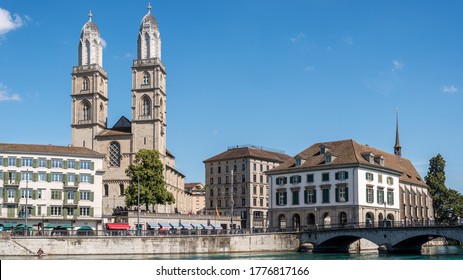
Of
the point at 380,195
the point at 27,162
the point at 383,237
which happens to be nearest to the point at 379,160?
the point at 380,195

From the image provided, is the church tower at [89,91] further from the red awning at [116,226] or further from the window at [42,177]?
the red awning at [116,226]

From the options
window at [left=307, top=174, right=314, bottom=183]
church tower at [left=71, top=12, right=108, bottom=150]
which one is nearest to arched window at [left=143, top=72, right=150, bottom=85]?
church tower at [left=71, top=12, right=108, bottom=150]

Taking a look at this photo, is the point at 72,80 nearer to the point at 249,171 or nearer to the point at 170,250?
the point at 249,171

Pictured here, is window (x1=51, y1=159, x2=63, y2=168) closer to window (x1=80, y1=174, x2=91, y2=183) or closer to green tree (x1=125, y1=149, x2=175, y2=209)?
window (x1=80, y1=174, x2=91, y2=183)

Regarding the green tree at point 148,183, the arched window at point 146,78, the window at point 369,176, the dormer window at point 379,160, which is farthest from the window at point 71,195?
the dormer window at point 379,160

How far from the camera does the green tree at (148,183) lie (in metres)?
Answer: 95.7

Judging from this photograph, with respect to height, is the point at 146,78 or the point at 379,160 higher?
the point at 146,78

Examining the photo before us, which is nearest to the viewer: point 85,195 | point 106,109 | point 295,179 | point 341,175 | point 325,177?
point 341,175

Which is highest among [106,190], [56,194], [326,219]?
[106,190]

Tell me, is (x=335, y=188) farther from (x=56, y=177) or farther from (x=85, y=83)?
(x=85, y=83)

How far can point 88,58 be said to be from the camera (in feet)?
388

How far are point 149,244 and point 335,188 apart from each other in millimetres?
22374

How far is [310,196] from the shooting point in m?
84.4
